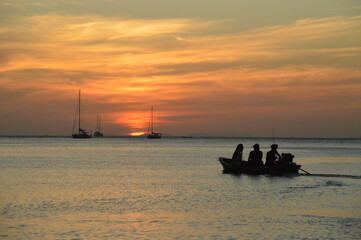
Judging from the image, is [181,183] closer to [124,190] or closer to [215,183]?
[215,183]

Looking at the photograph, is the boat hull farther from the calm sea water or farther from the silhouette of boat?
the calm sea water

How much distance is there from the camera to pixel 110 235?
19.9 m

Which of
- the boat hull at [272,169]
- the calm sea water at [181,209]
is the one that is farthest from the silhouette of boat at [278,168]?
the calm sea water at [181,209]

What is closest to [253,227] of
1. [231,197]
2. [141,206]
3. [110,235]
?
[110,235]

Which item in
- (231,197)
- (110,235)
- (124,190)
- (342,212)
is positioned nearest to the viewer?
(110,235)

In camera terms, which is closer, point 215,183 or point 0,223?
point 0,223

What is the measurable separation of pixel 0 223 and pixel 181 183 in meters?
21.4

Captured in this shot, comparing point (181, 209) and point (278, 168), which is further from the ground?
point (278, 168)

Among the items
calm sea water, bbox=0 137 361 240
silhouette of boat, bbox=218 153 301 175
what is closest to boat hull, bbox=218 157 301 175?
silhouette of boat, bbox=218 153 301 175

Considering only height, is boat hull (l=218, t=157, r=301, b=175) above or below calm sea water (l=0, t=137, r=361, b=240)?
above

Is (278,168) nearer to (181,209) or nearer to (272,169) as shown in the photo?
(272,169)

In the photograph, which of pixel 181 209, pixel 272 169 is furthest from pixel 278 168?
pixel 181 209

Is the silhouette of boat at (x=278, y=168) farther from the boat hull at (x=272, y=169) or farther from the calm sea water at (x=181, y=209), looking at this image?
the calm sea water at (x=181, y=209)

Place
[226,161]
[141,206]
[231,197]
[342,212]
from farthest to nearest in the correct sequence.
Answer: [226,161], [231,197], [141,206], [342,212]
